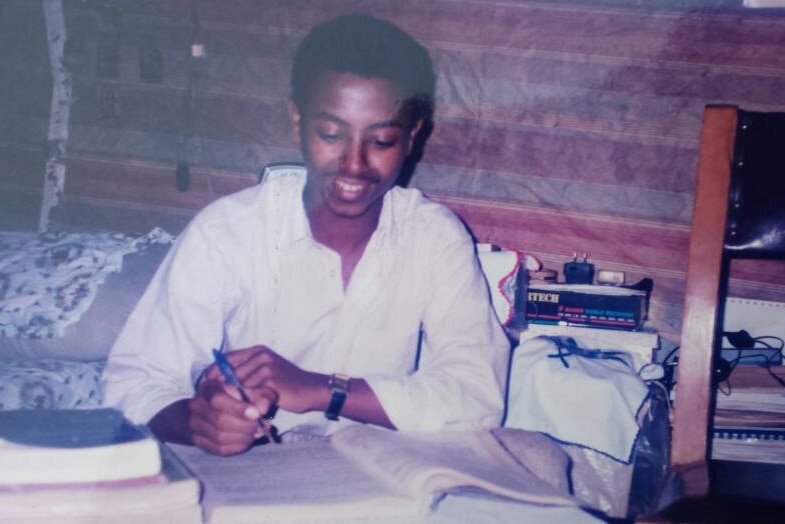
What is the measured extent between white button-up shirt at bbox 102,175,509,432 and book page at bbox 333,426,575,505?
0.26m

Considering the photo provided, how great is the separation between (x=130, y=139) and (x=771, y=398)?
227 cm

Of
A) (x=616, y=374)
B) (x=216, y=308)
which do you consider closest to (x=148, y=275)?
(x=216, y=308)

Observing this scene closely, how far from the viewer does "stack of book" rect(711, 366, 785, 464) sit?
1.80 meters

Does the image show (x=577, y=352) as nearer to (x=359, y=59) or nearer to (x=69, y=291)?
(x=359, y=59)

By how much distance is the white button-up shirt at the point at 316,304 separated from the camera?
1363 millimetres

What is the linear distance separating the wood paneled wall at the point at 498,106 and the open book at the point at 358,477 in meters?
1.50

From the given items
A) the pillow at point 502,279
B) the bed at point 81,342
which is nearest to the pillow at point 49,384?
the bed at point 81,342

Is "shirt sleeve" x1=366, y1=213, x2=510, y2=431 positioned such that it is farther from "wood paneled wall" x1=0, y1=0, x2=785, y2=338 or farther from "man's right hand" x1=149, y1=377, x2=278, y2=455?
"wood paneled wall" x1=0, y1=0, x2=785, y2=338

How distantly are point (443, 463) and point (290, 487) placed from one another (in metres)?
0.19

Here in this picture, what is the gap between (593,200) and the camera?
241 centimetres

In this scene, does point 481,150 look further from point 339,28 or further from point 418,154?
point 339,28

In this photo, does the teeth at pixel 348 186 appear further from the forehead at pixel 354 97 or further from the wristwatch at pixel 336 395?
the wristwatch at pixel 336 395

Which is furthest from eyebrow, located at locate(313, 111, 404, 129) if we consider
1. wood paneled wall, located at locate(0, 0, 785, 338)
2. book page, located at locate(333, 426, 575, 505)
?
wood paneled wall, located at locate(0, 0, 785, 338)

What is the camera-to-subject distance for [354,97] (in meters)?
1.46
